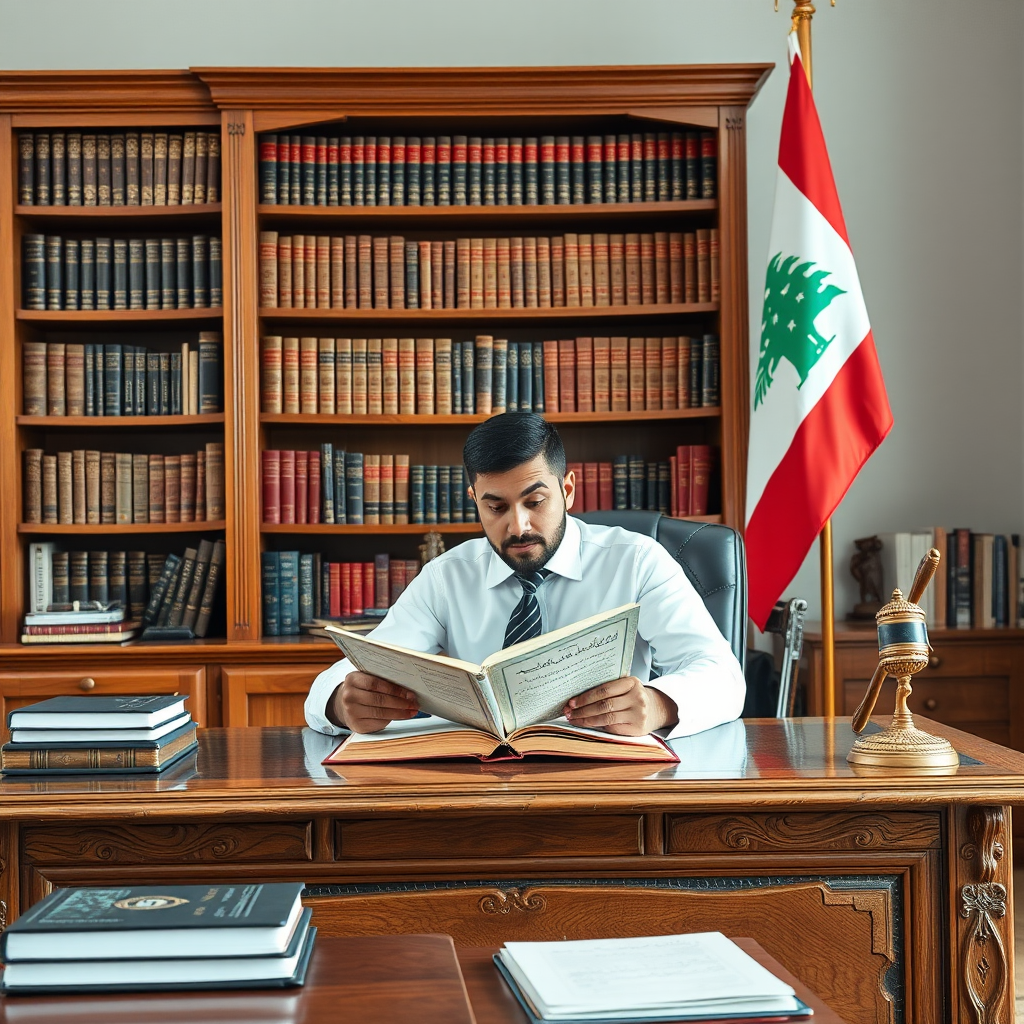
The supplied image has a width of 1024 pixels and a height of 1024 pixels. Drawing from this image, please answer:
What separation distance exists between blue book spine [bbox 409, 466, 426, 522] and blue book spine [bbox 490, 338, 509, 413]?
0.29 m

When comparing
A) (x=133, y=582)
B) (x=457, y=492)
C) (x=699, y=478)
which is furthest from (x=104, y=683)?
(x=699, y=478)

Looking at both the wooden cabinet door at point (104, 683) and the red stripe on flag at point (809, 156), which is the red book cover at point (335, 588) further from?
the red stripe on flag at point (809, 156)

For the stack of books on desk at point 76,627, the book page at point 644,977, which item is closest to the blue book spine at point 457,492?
the stack of books on desk at point 76,627

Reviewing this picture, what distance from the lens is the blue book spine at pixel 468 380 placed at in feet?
10.6

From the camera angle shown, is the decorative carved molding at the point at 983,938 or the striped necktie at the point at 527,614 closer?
the decorative carved molding at the point at 983,938

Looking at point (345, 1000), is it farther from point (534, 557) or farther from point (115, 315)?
point (115, 315)

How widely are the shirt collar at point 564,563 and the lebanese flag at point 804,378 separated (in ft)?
3.19

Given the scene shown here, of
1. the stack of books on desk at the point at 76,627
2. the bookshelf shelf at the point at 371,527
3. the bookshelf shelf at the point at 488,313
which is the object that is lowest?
the stack of books on desk at the point at 76,627

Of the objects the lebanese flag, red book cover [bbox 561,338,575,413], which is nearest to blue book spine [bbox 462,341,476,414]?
red book cover [bbox 561,338,575,413]

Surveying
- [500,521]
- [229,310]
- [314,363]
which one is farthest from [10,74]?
[500,521]

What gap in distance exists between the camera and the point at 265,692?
298 centimetres

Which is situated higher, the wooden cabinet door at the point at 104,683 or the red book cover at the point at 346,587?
the red book cover at the point at 346,587

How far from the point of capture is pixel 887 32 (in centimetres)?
351

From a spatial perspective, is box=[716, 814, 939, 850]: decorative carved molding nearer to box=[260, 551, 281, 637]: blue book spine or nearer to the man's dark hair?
the man's dark hair
